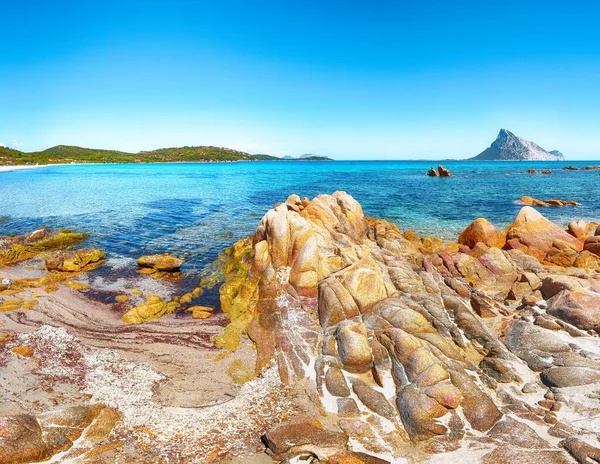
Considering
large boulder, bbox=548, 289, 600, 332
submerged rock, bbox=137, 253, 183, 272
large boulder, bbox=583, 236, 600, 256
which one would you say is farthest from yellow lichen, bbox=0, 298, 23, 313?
large boulder, bbox=583, 236, 600, 256

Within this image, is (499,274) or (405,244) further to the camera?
(405,244)

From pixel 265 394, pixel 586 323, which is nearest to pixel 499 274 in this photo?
pixel 586 323

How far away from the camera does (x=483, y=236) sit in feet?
84.0

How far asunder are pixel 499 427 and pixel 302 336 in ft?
25.2

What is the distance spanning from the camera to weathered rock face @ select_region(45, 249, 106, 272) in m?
22.0

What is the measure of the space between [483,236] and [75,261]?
30.0 meters

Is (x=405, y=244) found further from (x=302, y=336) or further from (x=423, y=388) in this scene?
(x=423, y=388)

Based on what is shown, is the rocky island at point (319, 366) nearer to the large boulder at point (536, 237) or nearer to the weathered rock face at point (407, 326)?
the weathered rock face at point (407, 326)

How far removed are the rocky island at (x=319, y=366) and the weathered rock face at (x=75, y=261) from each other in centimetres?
176

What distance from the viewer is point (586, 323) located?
45.8ft

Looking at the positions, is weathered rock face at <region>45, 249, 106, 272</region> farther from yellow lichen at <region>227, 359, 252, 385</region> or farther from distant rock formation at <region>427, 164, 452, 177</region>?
distant rock formation at <region>427, 164, 452, 177</region>

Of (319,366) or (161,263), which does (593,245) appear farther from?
(161,263)

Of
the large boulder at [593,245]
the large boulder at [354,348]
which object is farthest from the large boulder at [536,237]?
the large boulder at [354,348]

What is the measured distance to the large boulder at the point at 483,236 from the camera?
82.9 ft
